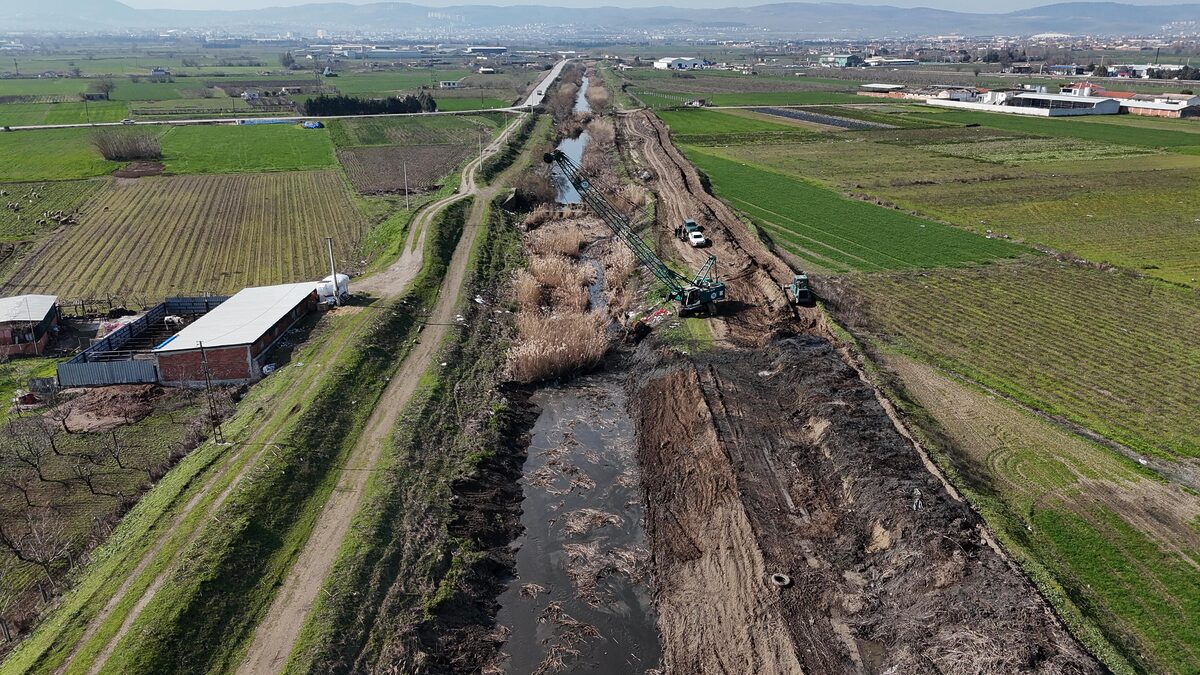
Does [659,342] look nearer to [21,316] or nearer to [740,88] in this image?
[21,316]

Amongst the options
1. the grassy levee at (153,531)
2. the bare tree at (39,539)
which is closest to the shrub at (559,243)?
the grassy levee at (153,531)

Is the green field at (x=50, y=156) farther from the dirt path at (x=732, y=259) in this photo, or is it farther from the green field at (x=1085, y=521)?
the green field at (x=1085, y=521)

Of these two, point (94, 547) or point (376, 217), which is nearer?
point (94, 547)

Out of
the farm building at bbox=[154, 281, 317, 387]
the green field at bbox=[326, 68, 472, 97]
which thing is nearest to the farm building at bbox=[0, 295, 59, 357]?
the farm building at bbox=[154, 281, 317, 387]

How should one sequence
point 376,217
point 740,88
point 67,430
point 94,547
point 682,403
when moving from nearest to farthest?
point 94,547, point 67,430, point 682,403, point 376,217, point 740,88

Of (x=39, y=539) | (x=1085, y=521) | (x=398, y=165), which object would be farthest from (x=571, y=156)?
(x=39, y=539)

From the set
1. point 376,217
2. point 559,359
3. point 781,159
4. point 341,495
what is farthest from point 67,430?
point 781,159
